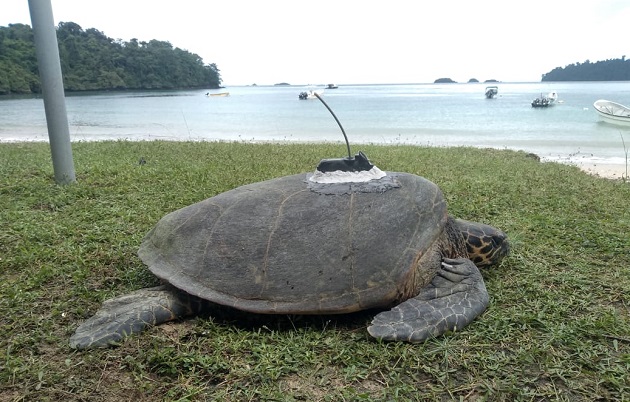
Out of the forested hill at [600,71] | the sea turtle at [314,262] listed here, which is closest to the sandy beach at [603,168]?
the sea turtle at [314,262]

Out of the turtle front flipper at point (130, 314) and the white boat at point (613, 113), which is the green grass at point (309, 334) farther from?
the white boat at point (613, 113)

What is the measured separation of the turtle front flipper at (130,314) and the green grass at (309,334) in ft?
0.24

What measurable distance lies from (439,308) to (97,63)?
8412 centimetres

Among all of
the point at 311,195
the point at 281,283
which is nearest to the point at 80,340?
the point at 281,283

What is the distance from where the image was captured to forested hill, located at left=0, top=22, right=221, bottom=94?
52.9 m

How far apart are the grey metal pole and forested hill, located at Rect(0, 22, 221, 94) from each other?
186ft

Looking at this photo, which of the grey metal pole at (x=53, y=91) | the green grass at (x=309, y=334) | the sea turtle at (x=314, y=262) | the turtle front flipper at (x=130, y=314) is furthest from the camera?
the grey metal pole at (x=53, y=91)

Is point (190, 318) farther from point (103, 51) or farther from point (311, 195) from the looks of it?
point (103, 51)

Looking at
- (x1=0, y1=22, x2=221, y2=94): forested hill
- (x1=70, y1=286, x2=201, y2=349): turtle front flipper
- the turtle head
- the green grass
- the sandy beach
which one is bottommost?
the sandy beach

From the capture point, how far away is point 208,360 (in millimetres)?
2336

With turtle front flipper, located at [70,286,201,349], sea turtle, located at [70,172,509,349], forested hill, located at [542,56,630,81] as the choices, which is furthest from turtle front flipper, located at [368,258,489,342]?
forested hill, located at [542,56,630,81]

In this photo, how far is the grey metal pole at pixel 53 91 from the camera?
5.61m

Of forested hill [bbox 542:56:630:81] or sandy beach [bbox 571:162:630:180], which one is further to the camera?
forested hill [bbox 542:56:630:81]

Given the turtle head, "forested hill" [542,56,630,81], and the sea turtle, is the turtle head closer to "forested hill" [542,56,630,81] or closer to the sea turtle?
the sea turtle
